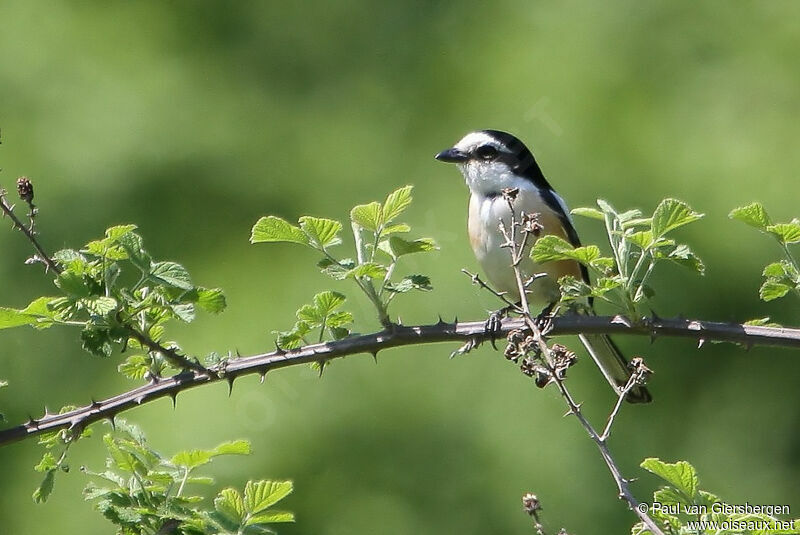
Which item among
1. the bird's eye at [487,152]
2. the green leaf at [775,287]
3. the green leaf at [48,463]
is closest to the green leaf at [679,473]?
the green leaf at [775,287]

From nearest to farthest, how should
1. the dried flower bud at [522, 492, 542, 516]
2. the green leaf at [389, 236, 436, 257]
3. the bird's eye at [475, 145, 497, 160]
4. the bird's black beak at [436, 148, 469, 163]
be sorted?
the dried flower bud at [522, 492, 542, 516] < the green leaf at [389, 236, 436, 257] < the bird's black beak at [436, 148, 469, 163] < the bird's eye at [475, 145, 497, 160]

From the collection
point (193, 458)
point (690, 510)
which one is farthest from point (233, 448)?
point (690, 510)

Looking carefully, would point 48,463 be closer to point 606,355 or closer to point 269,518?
point 269,518

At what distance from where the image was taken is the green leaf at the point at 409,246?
2578mm

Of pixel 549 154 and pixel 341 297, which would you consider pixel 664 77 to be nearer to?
pixel 549 154

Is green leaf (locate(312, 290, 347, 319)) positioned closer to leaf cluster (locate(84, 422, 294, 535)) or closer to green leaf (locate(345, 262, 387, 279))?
green leaf (locate(345, 262, 387, 279))

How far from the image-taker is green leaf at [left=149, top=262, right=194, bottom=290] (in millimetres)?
2387

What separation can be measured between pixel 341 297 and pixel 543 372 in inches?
24.3

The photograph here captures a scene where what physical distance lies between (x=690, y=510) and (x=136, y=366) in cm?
139

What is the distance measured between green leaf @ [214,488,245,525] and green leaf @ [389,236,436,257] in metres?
0.74

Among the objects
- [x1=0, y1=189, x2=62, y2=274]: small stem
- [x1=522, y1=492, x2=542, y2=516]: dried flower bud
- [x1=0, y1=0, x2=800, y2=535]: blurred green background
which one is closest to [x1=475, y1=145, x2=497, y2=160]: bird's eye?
[x1=0, y1=0, x2=800, y2=535]: blurred green background

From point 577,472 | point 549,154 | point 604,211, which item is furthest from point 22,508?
point 604,211

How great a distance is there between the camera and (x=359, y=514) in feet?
19.1

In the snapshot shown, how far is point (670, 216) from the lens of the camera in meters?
2.40
